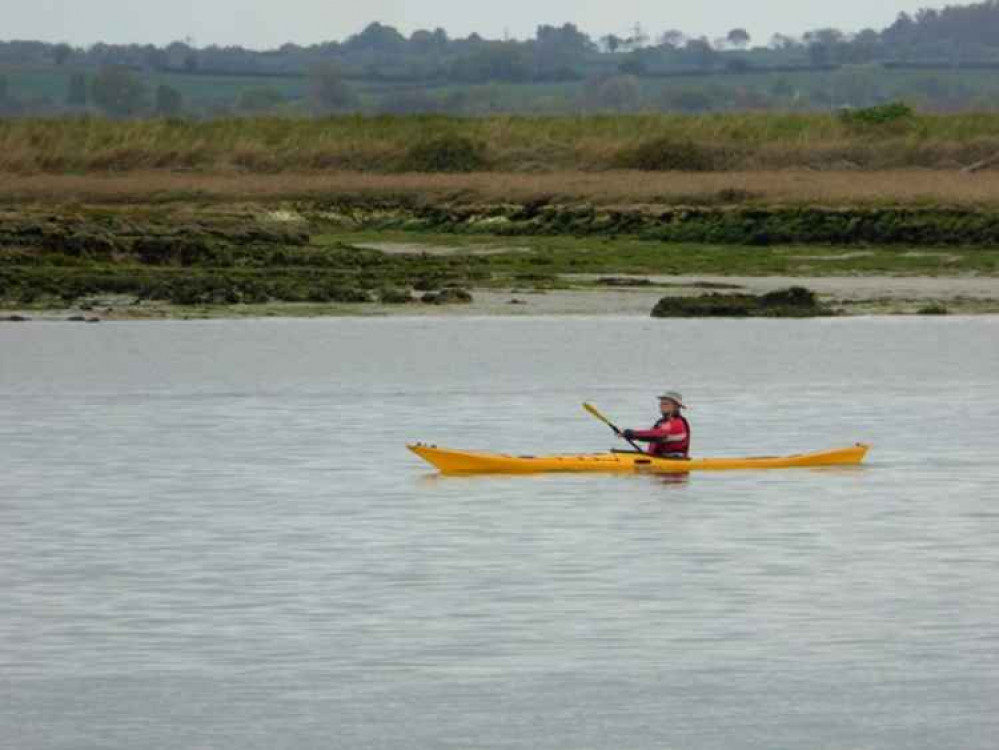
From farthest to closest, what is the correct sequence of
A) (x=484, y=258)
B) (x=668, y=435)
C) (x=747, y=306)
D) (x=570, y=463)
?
(x=484, y=258) < (x=747, y=306) < (x=668, y=435) < (x=570, y=463)

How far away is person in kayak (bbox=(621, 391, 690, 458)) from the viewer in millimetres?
22609

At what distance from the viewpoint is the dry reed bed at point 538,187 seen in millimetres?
52094

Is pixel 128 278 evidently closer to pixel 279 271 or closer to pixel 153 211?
pixel 279 271

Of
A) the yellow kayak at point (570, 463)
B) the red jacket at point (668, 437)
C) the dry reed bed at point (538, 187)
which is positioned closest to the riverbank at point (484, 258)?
the dry reed bed at point (538, 187)

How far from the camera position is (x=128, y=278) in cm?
4303

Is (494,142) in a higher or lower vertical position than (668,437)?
lower

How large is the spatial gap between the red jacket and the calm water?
0.40m

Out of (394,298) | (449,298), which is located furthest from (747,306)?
(394,298)

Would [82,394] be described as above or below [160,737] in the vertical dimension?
below

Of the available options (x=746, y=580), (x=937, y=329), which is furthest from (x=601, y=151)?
(x=746, y=580)

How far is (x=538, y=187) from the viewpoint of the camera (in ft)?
186

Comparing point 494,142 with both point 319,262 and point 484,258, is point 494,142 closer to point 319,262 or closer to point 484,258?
point 484,258

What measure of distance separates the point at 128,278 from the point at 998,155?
24.6m

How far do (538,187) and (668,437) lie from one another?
34.3m
